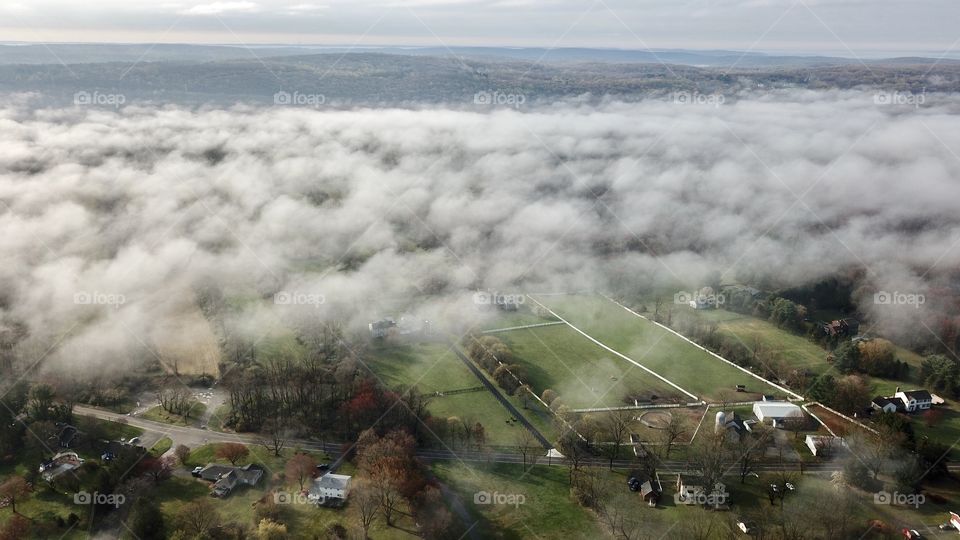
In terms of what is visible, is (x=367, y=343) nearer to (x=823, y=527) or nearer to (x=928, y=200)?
(x=823, y=527)

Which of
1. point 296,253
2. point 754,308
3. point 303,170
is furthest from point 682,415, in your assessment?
point 303,170

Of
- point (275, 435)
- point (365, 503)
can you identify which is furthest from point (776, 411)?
point (275, 435)

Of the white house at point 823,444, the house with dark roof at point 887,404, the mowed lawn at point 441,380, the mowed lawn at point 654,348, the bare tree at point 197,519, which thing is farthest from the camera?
the mowed lawn at point 654,348

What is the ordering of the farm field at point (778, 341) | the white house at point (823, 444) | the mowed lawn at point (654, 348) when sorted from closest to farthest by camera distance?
the white house at point (823, 444)
the mowed lawn at point (654, 348)
the farm field at point (778, 341)

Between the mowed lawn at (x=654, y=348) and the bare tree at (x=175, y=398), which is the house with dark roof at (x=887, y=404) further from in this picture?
the bare tree at (x=175, y=398)

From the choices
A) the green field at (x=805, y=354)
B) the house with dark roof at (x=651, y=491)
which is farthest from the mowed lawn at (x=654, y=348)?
the house with dark roof at (x=651, y=491)

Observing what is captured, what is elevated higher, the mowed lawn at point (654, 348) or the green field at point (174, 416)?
the mowed lawn at point (654, 348)

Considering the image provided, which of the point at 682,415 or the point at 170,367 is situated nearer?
the point at 682,415
